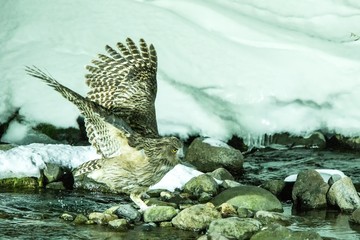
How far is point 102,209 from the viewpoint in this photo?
984 cm

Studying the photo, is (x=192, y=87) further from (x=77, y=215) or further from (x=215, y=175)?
(x=77, y=215)

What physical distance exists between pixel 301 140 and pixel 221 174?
7.65 ft

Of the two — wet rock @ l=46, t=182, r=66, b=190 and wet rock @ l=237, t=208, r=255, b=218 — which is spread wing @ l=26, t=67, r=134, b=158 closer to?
wet rock @ l=237, t=208, r=255, b=218

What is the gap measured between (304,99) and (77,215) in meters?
5.60

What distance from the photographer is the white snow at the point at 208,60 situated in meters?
13.3

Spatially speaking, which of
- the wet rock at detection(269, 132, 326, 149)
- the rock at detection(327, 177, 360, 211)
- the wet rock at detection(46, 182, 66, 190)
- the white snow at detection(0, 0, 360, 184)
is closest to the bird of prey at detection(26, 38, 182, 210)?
the wet rock at detection(46, 182, 66, 190)

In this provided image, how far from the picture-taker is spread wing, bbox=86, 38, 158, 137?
897cm

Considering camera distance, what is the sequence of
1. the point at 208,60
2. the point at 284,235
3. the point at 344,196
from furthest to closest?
the point at 208,60 < the point at 344,196 < the point at 284,235

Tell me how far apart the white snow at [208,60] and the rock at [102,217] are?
3854 mm

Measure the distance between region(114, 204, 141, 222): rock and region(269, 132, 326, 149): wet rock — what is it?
438cm

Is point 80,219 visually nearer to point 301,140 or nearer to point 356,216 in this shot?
point 356,216

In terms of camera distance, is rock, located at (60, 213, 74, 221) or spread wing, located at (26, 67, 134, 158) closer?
spread wing, located at (26, 67, 134, 158)

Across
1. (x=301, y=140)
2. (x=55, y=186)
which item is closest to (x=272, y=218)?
(x=55, y=186)

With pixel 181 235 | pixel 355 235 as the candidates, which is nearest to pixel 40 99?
pixel 181 235
